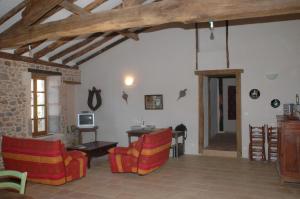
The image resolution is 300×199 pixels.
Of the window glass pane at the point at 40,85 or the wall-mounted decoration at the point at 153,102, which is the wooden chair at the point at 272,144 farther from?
the window glass pane at the point at 40,85

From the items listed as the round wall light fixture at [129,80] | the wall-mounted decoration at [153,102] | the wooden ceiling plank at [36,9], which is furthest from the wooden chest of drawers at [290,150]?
the round wall light fixture at [129,80]

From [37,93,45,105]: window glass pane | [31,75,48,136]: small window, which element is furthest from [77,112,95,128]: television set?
[37,93,45,105]: window glass pane

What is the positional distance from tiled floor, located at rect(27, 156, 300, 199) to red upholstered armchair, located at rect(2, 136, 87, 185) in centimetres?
17

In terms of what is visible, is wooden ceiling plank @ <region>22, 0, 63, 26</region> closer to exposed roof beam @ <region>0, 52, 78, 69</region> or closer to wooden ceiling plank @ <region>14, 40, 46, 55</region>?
wooden ceiling plank @ <region>14, 40, 46, 55</region>

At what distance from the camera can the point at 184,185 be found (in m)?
5.21

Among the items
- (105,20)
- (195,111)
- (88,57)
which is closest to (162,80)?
(195,111)

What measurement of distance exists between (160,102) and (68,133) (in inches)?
115

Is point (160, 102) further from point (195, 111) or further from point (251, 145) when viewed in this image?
point (251, 145)

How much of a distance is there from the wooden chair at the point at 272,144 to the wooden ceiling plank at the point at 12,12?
19.6ft

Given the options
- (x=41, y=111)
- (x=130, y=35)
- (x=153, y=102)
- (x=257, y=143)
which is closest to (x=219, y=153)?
(x=257, y=143)

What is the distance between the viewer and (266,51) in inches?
284

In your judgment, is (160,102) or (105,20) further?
(160,102)

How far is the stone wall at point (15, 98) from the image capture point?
6.70m

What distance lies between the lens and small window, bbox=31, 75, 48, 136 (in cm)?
776
